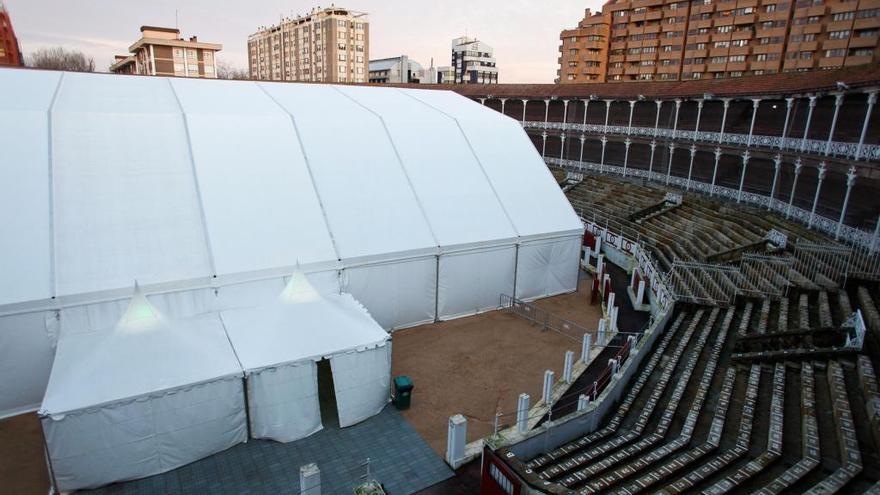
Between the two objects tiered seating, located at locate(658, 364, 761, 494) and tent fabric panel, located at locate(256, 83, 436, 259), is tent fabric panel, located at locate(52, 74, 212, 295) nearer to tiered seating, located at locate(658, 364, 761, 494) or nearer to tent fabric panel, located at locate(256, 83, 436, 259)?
tent fabric panel, located at locate(256, 83, 436, 259)

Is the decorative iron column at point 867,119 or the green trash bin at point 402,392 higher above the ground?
the decorative iron column at point 867,119

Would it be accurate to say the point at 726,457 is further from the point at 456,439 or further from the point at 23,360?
the point at 23,360

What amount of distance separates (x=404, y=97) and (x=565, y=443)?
18.5 m

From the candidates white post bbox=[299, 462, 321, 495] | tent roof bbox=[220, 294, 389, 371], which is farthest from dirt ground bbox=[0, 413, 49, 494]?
white post bbox=[299, 462, 321, 495]

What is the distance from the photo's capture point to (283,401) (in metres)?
11.0

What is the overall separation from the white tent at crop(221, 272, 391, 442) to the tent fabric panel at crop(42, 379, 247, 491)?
56cm

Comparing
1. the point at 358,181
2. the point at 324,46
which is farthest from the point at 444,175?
the point at 324,46

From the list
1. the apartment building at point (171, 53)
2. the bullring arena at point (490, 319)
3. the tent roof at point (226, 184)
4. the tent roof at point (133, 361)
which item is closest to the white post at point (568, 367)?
the bullring arena at point (490, 319)

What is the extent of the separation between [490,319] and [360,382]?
7.21m

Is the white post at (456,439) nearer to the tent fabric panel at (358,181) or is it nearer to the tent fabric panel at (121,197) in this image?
the tent fabric panel at (358,181)

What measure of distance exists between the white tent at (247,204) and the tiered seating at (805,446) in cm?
1006

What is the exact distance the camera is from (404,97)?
2436cm

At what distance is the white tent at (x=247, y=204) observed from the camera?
12547mm

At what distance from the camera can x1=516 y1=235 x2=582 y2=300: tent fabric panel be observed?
1912 centimetres
